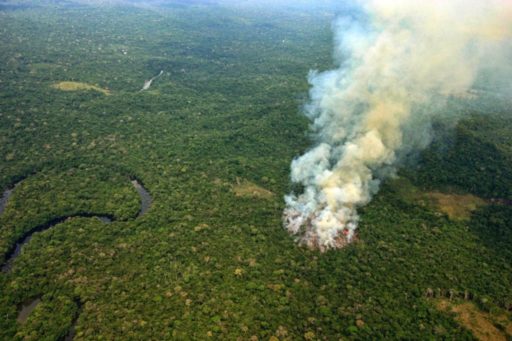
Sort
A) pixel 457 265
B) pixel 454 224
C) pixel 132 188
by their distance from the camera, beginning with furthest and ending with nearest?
pixel 132 188
pixel 454 224
pixel 457 265

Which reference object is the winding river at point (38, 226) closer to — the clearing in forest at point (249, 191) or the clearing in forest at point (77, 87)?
the clearing in forest at point (249, 191)

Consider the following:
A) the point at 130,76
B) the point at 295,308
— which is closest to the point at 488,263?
the point at 295,308

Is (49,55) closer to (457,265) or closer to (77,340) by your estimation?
(77,340)

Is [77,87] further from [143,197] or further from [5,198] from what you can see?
[143,197]

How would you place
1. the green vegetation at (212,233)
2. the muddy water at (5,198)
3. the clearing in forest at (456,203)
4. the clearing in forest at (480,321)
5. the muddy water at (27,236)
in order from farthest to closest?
1. the muddy water at (5,198)
2. the clearing in forest at (456,203)
3. the muddy water at (27,236)
4. the green vegetation at (212,233)
5. the clearing in forest at (480,321)

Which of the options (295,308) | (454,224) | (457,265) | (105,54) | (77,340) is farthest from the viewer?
(105,54)

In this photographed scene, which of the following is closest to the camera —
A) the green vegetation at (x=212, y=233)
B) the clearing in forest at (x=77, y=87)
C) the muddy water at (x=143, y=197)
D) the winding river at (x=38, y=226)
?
the green vegetation at (x=212, y=233)

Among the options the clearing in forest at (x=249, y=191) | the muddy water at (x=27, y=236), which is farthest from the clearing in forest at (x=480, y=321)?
the muddy water at (x=27, y=236)

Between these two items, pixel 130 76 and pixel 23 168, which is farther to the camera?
pixel 130 76
